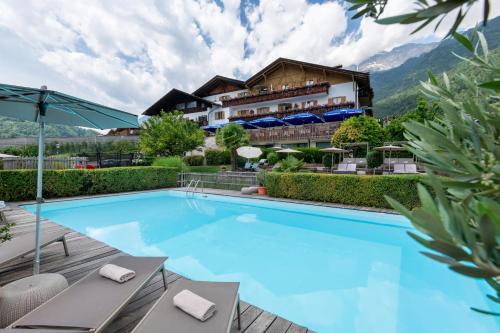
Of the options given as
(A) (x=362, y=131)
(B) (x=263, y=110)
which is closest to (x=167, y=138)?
(B) (x=263, y=110)

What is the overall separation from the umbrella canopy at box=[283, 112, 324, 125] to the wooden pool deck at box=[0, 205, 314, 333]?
18.6 metres

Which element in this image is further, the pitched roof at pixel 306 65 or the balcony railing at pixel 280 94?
the balcony railing at pixel 280 94

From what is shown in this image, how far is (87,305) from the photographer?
2469mm

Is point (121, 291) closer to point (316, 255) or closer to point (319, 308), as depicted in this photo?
point (319, 308)

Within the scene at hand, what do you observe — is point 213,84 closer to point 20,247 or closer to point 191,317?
Answer: point 20,247

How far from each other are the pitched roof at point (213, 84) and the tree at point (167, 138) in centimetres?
1226

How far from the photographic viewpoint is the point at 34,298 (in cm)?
264

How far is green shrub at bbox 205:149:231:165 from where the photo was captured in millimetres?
24688

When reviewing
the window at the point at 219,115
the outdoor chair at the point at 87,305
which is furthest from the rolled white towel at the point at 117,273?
the window at the point at 219,115

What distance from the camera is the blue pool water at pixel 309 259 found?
392cm

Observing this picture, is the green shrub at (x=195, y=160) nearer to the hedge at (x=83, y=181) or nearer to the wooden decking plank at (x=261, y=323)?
the hedge at (x=83, y=181)

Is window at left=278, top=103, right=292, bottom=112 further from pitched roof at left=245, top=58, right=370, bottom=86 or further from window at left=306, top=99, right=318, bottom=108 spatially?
pitched roof at left=245, top=58, right=370, bottom=86

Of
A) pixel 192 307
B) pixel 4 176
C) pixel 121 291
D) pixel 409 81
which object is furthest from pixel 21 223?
pixel 409 81

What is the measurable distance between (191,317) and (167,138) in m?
19.4
